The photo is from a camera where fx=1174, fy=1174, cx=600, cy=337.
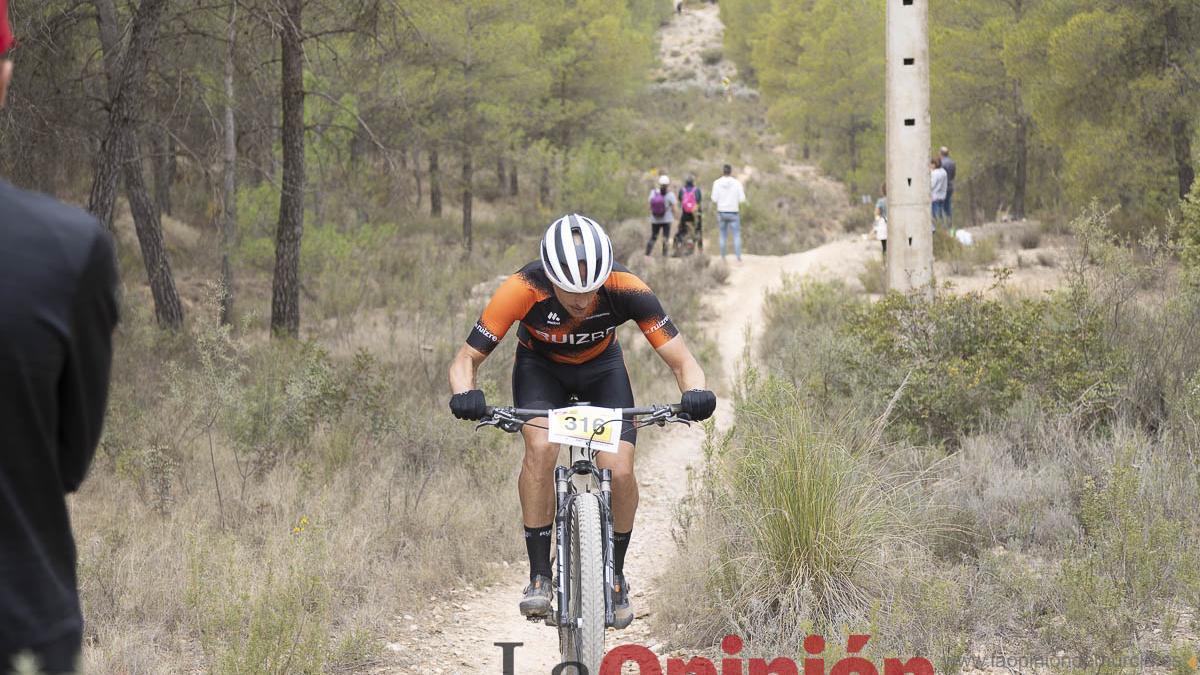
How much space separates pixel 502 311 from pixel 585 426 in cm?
79

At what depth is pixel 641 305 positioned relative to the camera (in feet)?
17.5

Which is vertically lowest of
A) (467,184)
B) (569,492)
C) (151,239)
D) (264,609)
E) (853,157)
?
(264,609)

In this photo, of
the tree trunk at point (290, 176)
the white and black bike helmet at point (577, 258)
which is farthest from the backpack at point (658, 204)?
the white and black bike helmet at point (577, 258)

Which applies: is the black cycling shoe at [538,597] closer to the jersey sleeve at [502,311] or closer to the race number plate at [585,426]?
the race number plate at [585,426]

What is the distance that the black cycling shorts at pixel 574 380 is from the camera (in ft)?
18.1

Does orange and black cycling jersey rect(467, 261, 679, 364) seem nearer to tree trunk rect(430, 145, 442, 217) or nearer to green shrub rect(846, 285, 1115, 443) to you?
green shrub rect(846, 285, 1115, 443)

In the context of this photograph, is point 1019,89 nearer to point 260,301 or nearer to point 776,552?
point 260,301

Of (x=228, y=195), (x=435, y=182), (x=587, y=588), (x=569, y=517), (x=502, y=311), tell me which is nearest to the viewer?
(x=587, y=588)

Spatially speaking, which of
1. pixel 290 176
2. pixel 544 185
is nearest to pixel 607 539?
pixel 290 176

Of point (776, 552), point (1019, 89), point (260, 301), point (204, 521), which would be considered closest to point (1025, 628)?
point (776, 552)

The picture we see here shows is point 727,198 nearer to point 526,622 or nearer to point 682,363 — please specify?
point 526,622

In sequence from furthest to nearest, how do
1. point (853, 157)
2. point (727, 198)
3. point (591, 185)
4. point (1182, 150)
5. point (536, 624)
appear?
point (853, 157), point (591, 185), point (727, 198), point (1182, 150), point (536, 624)

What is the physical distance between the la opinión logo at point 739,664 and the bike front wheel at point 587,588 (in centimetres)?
8

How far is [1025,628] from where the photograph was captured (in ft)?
17.0
